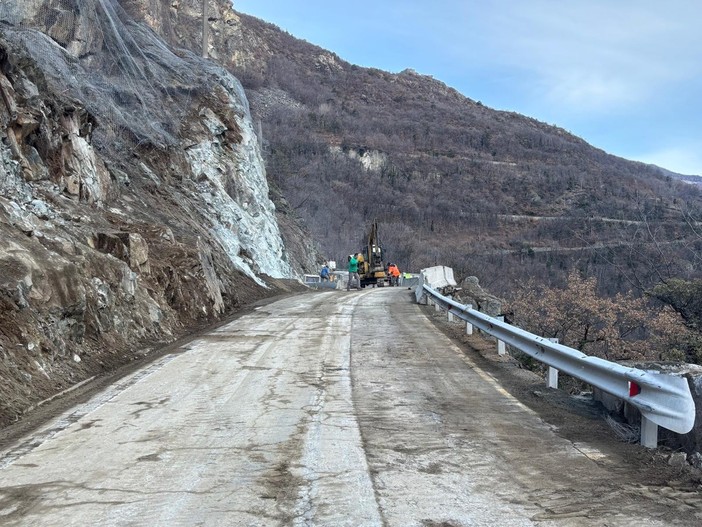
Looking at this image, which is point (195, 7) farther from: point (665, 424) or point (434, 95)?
point (665, 424)

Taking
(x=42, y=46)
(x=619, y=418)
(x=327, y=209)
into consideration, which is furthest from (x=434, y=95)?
(x=619, y=418)

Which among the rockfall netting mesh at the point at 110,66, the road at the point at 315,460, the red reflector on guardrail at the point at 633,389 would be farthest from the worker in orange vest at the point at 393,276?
the red reflector on guardrail at the point at 633,389

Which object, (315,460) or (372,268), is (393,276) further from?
(315,460)

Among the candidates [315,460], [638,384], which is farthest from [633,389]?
[315,460]

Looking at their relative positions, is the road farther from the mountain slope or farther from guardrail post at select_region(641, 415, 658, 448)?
the mountain slope

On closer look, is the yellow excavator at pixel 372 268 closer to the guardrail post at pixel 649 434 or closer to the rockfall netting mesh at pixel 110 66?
the rockfall netting mesh at pixel 110 66

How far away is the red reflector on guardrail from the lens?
566cm

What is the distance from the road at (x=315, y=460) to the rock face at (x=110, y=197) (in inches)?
65.0

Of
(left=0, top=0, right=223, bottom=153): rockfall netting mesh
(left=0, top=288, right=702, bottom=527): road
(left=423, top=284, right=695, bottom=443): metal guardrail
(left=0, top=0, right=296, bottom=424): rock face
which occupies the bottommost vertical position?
(left=0, top=288, right=702, bottom=527): road

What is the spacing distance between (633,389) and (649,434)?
413 millimetres

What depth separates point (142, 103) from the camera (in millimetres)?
25141

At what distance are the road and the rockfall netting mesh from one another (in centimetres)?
1391

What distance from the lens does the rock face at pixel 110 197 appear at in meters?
9.08

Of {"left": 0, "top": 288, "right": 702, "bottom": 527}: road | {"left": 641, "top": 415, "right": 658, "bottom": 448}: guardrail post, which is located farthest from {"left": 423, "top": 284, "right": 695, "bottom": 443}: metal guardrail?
{"left": 0, "top": 288, "right": 702, "bottom": 527}: road
